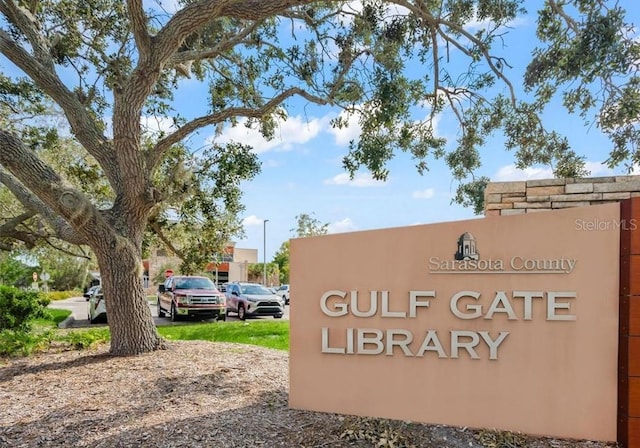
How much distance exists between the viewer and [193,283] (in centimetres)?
1797

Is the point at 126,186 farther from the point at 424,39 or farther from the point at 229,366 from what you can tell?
the point at 424,39

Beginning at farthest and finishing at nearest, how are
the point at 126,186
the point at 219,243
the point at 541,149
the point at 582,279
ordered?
the point at 219,243
the point at 541,149
the point at 126,186
the point at 582,279

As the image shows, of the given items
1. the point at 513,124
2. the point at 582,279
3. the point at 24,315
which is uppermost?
the point at 513,124

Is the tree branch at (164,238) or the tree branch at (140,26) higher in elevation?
the tree branch at (140,26)

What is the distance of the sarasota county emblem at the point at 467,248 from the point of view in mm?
3871

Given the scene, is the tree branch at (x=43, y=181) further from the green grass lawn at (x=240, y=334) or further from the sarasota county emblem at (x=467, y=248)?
the sarasota county emblem at (x=467, y=248)

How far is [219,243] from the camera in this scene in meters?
13.2

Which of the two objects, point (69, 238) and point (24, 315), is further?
point (24, 315)

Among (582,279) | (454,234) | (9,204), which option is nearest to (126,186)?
(454,234)

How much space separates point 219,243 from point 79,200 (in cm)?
633

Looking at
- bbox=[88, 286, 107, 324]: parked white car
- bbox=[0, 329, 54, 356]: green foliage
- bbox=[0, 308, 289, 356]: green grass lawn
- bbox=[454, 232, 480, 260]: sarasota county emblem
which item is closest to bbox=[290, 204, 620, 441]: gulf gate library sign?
bbox=[454, 232, 480, 260]: sarasota county emblem

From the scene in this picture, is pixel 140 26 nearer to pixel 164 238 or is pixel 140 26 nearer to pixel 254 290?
pixel 164 238

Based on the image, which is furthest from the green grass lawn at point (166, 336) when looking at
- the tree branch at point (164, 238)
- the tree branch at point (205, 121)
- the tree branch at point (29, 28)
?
the tree branch at point (29, 28)

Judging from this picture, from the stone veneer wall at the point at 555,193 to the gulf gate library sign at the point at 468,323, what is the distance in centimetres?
133
